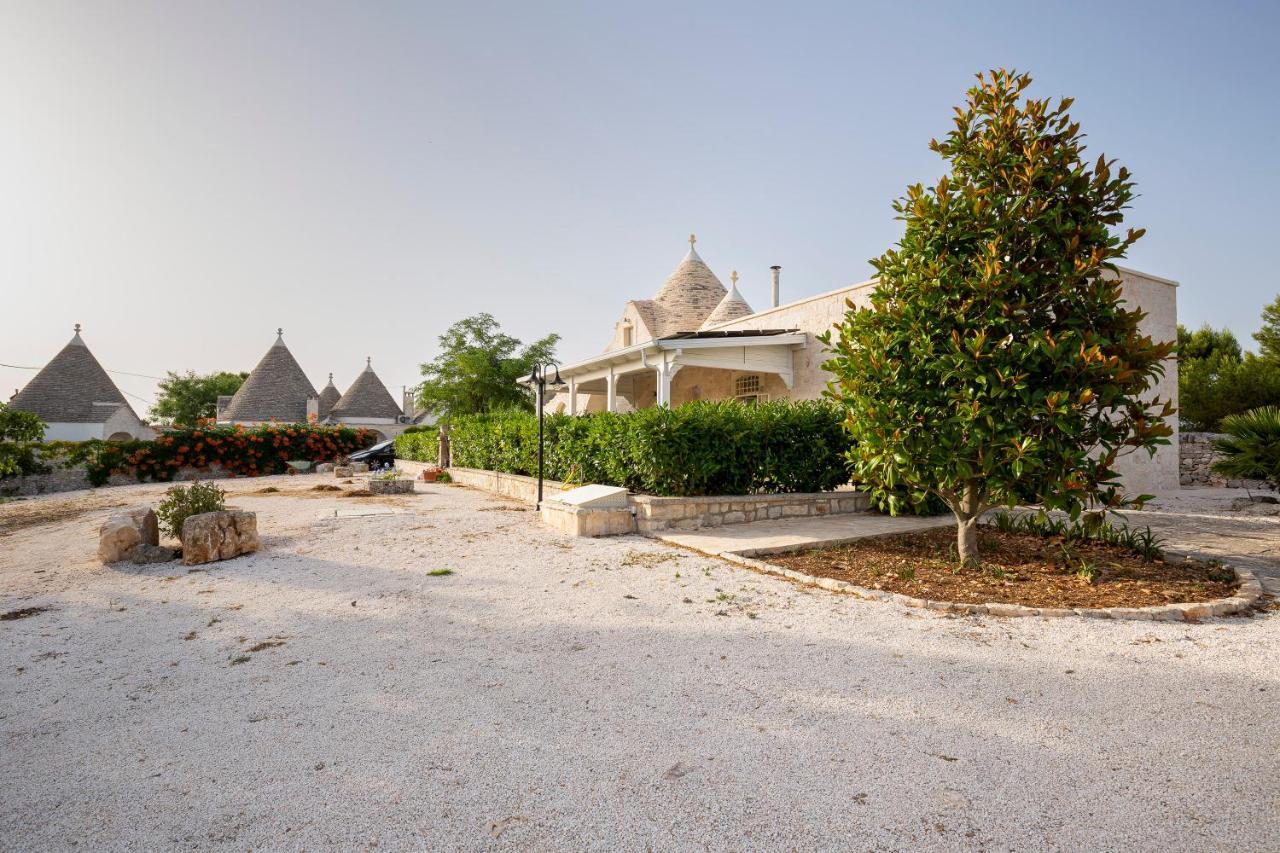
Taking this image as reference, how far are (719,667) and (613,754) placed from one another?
3.66 ft

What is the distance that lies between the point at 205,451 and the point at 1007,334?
22.8 m

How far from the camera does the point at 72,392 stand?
97.7 feet

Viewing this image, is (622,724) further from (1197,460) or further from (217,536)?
(1197,460)

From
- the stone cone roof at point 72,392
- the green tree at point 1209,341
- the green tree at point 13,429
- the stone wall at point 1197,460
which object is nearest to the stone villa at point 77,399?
the stone cone roof at point 72,392

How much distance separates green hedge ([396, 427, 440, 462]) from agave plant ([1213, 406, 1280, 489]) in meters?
19.7

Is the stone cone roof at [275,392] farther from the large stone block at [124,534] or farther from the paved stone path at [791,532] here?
the paved stone path at [791,532]

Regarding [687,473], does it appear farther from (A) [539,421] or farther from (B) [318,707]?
(B) [318,707]

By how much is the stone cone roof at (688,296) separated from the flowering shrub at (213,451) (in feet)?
46.7

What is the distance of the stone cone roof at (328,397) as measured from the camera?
43.4m

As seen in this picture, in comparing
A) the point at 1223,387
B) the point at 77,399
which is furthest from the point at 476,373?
the point at 1223,387

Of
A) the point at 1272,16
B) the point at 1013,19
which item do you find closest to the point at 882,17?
the point at 1013,19

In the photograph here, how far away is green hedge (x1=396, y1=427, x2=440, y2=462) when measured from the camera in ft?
67.1

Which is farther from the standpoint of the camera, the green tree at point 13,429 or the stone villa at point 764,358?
the stone villa at point 764,358

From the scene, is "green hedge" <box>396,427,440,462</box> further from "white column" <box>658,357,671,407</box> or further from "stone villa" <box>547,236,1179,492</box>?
"white column" <box>658,357,671,407</box>
